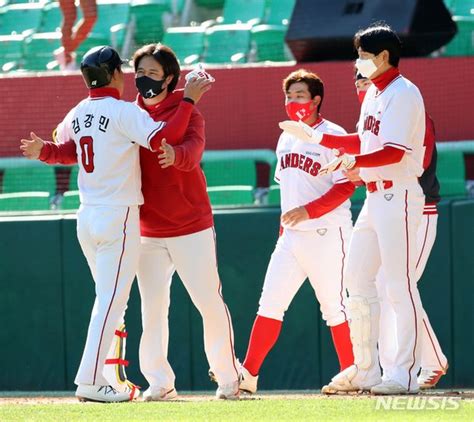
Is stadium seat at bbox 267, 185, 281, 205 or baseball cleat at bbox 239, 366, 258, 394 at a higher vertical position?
stadium seat at bbox 267, 185, 281, 205

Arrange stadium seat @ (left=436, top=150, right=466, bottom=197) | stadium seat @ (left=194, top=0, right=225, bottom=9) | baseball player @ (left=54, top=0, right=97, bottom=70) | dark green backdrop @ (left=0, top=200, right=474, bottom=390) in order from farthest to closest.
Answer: stadium seat @ (left=194, top=0, right=225, bottom=9)
baseball player @ (left=54, top=0, right=97, bottom=70)
stadium seat @ (left=436, top=150, right=466, bottom=197)
dark green backdrop @ (left=0, top=200, right=474, bottom=390)

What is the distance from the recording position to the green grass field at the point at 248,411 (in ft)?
15.6

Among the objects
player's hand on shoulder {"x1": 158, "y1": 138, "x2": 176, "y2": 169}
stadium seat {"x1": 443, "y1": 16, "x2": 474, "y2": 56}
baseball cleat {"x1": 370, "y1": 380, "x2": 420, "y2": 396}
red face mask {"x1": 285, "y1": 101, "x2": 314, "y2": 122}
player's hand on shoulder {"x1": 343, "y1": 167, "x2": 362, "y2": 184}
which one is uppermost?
stadium seat {"x1": 443, "y1": 16, "x2": 474, "y2": 56}

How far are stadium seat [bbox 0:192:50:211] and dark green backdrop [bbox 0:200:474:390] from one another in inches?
20.4

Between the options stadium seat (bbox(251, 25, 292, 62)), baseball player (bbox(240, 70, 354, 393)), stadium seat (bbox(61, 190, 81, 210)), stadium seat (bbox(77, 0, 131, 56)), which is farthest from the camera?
stadium seat (bbox(77, 0, 131, 56))

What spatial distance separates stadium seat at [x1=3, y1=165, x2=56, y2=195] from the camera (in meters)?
8.86

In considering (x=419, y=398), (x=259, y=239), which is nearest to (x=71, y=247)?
(x=259, y=239)

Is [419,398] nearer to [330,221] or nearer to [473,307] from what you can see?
[330,221]

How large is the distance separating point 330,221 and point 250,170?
2.55 meters

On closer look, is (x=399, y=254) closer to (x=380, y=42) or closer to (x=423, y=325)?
(x=423, y=325)

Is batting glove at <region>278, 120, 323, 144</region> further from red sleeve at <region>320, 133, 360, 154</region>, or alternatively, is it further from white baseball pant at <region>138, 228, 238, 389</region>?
white baseball pant at <region>138, 228, 238, 389</region>

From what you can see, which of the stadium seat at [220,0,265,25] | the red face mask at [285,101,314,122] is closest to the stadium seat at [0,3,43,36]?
the stadium seat at [220,0,265,25]

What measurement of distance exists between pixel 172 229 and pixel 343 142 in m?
0.95

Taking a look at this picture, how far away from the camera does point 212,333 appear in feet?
18.5
